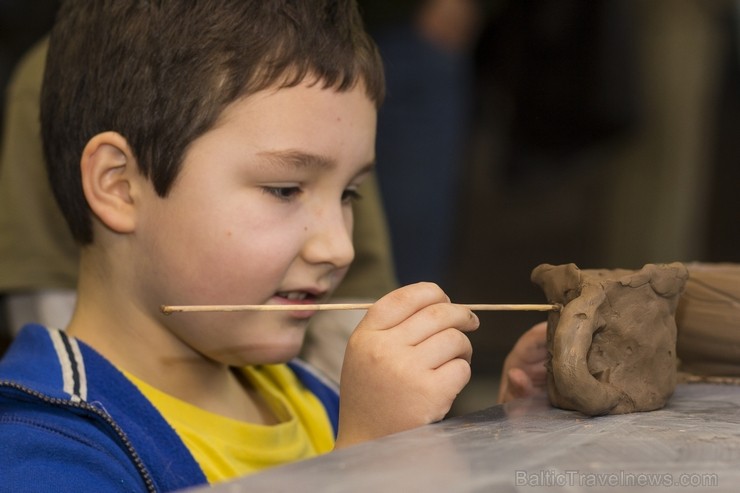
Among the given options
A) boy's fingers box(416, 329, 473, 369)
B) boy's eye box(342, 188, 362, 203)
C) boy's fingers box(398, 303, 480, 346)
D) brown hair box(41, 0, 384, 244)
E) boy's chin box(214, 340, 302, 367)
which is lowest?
boy's chin box(214, 340, 302, 367)

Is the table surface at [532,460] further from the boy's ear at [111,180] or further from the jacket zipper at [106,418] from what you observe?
the boy's ear at [111,180]

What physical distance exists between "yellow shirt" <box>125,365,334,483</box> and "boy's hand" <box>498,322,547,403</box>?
0.96 ft

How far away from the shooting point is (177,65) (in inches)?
50.9

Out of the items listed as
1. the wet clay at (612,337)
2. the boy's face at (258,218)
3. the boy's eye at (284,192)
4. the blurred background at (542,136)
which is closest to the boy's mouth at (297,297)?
the boy's face at (258,218)

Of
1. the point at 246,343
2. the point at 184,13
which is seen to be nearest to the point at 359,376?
the point at 246,343

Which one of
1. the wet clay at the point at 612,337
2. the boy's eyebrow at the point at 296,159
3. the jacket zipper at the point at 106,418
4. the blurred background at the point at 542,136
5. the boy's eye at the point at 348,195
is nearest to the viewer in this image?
the wet clay at the point at 612,337

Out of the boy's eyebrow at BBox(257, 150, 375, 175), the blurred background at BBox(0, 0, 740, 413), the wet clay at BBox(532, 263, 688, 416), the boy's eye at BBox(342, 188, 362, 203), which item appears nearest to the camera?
the wet clay at BBox(532, 263, 688, 416)

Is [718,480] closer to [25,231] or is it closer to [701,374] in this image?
[701,374]

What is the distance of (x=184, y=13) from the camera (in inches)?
51.4

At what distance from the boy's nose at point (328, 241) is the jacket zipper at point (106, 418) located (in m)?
0.29

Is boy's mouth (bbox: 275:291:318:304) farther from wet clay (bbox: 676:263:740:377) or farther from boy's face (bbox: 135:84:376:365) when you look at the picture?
wet clay (bbox: 676:263:740:377)

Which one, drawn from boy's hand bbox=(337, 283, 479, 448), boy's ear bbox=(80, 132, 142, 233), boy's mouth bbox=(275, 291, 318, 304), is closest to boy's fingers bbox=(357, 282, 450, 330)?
boy's hand bbox=(337, 283, 479, 448)

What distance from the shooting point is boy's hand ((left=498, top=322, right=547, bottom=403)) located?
1325mm

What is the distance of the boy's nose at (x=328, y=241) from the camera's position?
129cm
